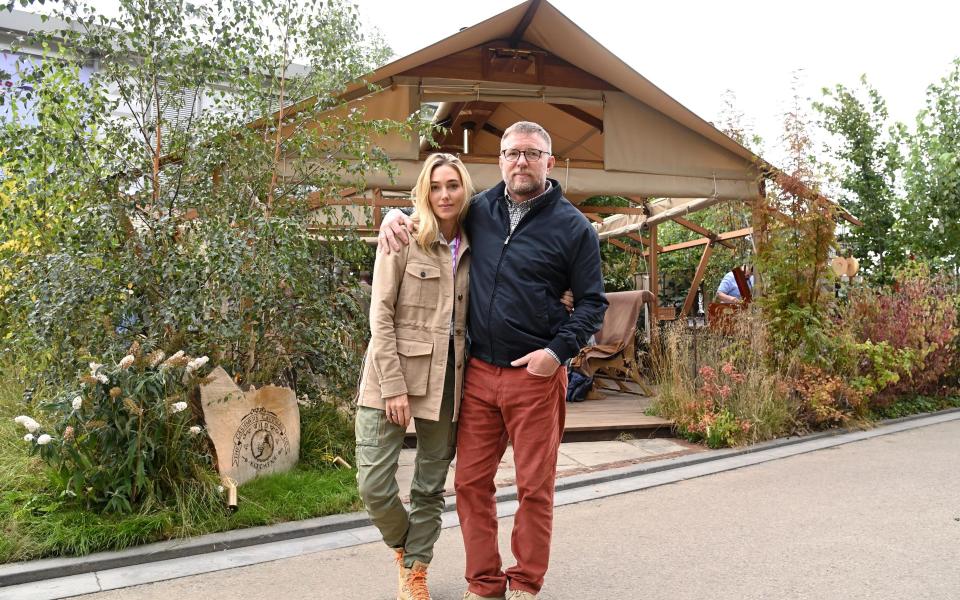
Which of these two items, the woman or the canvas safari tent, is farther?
the canvas safari tent

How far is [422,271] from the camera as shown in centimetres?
297

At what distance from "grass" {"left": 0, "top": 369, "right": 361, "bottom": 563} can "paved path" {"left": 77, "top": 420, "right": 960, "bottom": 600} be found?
45 cm

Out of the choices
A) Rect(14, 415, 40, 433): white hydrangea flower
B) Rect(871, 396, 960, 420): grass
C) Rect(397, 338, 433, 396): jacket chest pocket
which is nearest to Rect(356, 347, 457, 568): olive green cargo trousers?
Rect(397, 338, 433, 396): jacket chest pocket

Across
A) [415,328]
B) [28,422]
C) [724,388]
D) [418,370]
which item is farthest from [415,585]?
[724,388]

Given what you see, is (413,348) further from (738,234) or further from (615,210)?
(615,210)

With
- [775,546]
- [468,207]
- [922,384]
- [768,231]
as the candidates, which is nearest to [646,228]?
[768,231]

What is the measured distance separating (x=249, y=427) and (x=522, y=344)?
2.18 m

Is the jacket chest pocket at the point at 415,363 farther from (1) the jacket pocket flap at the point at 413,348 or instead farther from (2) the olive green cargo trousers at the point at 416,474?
(2) the olive green cargo trousers at the point at 416,474

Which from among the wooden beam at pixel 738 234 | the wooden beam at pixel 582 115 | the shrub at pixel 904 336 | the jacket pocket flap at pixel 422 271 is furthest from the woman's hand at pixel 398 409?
the wooden beam at pixel 582 115

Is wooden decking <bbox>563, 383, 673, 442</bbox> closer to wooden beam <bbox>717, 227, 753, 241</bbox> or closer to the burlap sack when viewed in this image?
→ wooden beam <bbox>717, 227, 753, 241</bbox>

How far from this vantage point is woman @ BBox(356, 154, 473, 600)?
2900 millimetres

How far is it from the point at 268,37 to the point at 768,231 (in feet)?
16.6

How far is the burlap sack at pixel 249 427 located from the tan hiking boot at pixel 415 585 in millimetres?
1661

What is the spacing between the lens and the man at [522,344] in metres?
2.93
